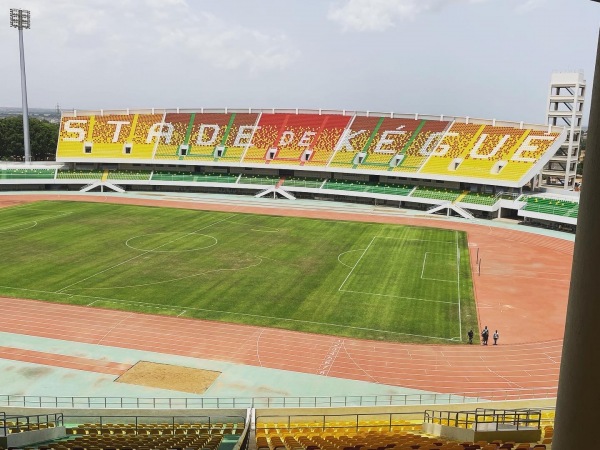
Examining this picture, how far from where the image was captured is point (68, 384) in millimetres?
20453

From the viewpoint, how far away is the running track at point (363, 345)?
70.7 ft

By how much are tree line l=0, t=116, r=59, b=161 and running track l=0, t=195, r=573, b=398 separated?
6503 cm

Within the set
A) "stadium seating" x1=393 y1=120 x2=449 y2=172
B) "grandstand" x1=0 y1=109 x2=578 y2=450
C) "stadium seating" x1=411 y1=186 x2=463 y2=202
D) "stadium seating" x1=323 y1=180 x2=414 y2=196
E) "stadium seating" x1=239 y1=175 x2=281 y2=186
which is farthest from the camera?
"stadium seating" x1=239 y1=175 x2=281 y2=186

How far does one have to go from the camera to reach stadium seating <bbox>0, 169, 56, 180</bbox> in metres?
66.6

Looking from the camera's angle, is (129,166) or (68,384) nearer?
(68,384)

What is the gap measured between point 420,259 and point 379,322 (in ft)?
44.6

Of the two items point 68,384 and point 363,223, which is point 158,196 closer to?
point 363,223

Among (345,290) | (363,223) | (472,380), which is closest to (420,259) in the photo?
(345,290)

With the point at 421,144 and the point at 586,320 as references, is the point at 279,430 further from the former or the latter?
the point at 421,144

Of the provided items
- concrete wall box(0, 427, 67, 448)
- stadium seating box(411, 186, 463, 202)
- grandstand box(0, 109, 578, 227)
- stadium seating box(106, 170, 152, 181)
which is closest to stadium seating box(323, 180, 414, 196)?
grandstand box(0, 109, 578, 227)

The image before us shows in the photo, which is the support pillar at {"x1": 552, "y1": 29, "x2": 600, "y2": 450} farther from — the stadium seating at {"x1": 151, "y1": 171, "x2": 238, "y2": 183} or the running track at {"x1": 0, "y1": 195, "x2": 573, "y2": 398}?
the stadium seating at {"x1": 151, "y1": 171, "x2": 238, "y2": 183}

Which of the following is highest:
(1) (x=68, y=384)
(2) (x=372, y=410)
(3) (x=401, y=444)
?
(3) (x=401, y=444)

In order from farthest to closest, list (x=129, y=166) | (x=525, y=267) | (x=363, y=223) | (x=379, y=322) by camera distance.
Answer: (x=129, y=166), (x=363, y=223), (x=525, y=267), (x=379, y=322)

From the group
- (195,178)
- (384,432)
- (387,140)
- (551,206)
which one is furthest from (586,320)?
(195,178)
